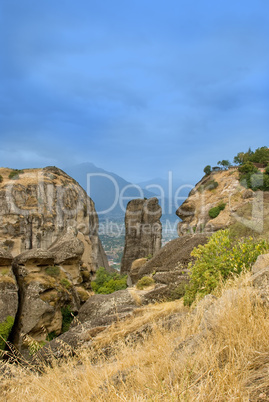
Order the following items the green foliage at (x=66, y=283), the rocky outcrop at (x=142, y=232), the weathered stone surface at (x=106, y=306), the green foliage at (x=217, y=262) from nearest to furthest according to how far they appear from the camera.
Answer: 1. the green foliage at (x=217, y=262)
2. the weathered stone surface at (x=106, y=306)
3. the green foliage at (x=66, y=283)
4. the rocky outcrop at (x=142, y=232)

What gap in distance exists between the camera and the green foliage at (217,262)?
756cm

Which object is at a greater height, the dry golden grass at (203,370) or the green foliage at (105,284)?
the dry golden grass at (203,370)

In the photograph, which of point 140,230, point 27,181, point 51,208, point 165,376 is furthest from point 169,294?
point 27,181

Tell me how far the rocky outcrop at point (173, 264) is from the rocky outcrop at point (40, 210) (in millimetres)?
23272

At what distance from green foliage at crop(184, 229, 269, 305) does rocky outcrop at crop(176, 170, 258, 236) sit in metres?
33.3

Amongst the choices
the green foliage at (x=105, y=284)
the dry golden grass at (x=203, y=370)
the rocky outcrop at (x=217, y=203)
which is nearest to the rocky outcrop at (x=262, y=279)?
the dry golden grass at (x=203, y=370)

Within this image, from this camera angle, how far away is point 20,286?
41.0 ft

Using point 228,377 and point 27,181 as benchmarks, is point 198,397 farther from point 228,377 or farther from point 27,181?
point 27,181

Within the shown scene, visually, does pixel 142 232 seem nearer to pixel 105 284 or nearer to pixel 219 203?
pixel 105 284

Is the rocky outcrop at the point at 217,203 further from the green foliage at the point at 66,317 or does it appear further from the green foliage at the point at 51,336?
the green foliage at the point at 51,336

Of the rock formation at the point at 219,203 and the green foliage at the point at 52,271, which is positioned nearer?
the green foliage at the point at 52,271

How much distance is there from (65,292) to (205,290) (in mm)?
7549

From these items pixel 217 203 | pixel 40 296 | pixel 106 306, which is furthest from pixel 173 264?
pixel 217 203

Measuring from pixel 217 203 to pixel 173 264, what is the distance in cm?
3927
